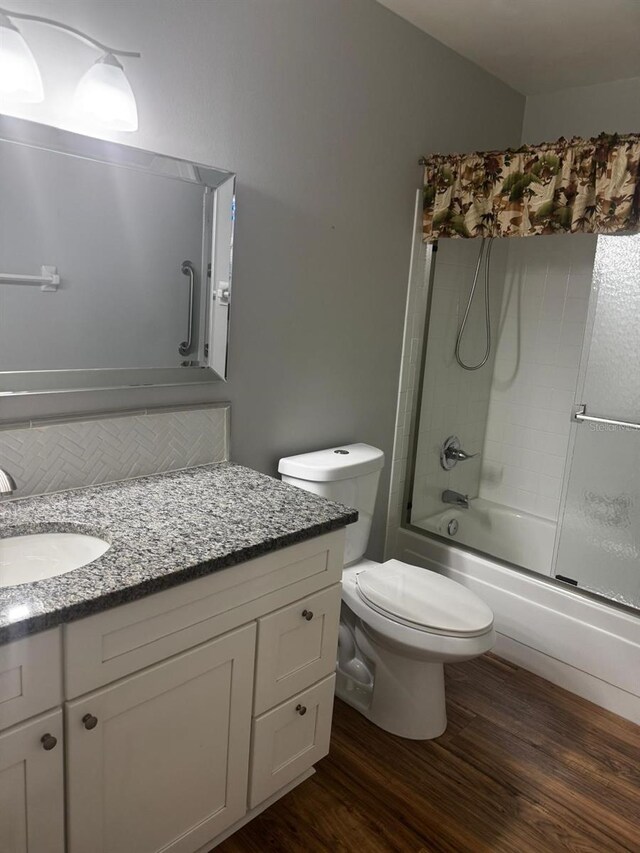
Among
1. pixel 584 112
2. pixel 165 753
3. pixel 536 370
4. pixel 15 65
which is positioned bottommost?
pixel 165 753

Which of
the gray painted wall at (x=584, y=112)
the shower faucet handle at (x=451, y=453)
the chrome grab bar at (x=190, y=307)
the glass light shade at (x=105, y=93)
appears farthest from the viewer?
the shower faucet handle at (x=451, y=453)

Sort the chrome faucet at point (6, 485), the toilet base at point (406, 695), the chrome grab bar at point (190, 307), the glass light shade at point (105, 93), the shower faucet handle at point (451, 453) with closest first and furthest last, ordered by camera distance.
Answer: the chrome faucet at point (6, 485) < the glass light shade at point (105, 93) < the chrome grab bar at point (190, 307) < the toilet base at point (406, 695) < the shower faucet handle at point (451, 453)

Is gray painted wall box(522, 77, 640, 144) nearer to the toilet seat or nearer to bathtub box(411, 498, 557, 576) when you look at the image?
bathtub box(411, 498, 557, 576)

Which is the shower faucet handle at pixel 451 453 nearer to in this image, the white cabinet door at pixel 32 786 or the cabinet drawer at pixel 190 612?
the cabinet drawer at pixel 190 612

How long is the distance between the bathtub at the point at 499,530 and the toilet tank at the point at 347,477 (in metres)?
0.66

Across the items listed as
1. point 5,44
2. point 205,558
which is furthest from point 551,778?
point 5,44

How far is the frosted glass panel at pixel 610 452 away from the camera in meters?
2.35

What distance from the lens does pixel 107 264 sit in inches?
66.1

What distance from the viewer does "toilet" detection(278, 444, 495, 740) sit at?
191 centimetres

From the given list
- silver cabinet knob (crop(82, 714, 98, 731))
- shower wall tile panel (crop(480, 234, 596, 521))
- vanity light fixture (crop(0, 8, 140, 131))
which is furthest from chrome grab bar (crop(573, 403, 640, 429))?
silver cabinet knob (crop(82, 714, 98, 731))

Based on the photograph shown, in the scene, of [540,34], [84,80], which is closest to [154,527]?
[84,80]

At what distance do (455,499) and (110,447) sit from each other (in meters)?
1.86

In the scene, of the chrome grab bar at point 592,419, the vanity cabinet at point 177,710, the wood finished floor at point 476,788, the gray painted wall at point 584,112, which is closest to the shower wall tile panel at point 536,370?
the gray painted wall at point 584,112

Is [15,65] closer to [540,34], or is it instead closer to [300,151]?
[300,151]
